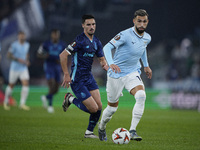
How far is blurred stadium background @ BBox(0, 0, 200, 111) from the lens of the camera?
1981 centimetres

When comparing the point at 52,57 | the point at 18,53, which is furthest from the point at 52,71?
the point at 18,53

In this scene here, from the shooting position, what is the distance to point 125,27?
2170 cm

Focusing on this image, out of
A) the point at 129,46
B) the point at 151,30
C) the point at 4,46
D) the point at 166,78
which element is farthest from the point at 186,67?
the point at 129,46

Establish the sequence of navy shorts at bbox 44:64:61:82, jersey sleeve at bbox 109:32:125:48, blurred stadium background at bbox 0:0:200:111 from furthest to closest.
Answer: blurred stadium background at bbox 0:0:200:111 < navy shorts at bbox 44:64:61:82 < jersey sleeve at bbox 109:32:125:48

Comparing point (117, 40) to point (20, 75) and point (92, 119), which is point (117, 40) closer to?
point (92, 119)

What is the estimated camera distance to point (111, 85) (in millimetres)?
7312

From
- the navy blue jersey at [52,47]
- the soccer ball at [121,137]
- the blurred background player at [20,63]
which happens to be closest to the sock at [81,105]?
the soccer ball at [121,137]

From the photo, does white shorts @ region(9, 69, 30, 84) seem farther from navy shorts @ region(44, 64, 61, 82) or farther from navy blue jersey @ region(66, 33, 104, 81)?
navy blue jersey @ region(66, 33, 104, 81)

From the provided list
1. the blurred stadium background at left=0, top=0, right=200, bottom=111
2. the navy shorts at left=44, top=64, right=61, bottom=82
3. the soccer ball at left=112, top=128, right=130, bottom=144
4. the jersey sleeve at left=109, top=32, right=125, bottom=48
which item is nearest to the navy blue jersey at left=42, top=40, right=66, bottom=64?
the navy shorts at left=44, top=64, right=61, bottom=82

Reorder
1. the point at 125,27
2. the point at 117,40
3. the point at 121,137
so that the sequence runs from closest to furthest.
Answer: the point at 121,137 → the point at 117,40 → the point at 125,27

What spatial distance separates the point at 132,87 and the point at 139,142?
0.97 meters

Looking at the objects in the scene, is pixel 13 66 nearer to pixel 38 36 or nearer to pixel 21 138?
pixel 38 36

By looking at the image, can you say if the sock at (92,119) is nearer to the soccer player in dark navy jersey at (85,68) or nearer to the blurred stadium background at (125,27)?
the soccer player in dark navy jersey at (85,68)

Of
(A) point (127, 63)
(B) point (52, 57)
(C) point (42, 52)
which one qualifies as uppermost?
(C) point (42, 52)
